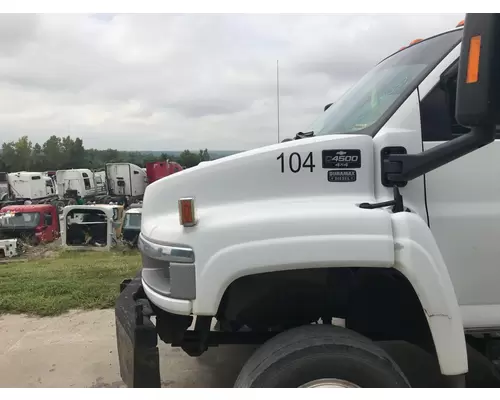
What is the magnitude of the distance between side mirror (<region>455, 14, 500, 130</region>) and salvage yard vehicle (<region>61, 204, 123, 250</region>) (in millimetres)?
15000

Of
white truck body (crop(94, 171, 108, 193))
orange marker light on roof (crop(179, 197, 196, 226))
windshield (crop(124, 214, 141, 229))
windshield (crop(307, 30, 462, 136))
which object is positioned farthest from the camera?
white truck body (crop(94, 171, 108, 193))

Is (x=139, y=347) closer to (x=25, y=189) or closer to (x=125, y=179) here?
(x=25, y=189)

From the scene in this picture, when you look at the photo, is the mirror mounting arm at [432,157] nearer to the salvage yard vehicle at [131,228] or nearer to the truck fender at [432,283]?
the truck fender at [432,283]

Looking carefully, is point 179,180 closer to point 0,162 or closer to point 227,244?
point 227,244

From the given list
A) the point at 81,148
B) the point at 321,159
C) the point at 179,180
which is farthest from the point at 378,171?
the point at 81,148

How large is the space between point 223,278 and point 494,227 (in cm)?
148

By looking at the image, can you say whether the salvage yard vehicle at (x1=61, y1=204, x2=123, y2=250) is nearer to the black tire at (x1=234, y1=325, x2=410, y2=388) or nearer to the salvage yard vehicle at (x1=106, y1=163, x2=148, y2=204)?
the black tire at (x1=234, y1=325, x2=410, y2=388)

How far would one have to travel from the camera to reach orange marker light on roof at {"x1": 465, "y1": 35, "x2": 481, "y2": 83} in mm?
1943

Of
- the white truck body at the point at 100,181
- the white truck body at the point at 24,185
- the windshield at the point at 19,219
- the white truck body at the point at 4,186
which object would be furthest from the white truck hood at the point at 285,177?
the white truck body at the point at 100,181

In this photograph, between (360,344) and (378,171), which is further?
(378,171)

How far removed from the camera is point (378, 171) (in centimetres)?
259

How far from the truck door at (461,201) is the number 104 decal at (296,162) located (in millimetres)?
617

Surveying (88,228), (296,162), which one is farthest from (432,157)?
(88,228)

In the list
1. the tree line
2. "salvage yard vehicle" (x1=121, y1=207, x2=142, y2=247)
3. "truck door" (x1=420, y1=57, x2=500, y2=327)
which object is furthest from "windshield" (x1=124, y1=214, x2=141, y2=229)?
the tree line
